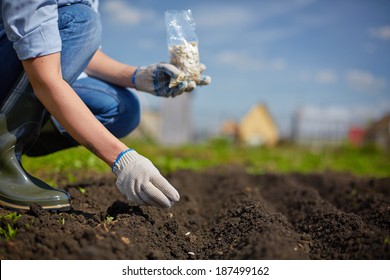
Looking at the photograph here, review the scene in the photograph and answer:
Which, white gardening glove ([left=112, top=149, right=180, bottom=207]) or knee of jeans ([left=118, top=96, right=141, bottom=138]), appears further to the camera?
knee of jeans ([left=118, top=96, right=141, bottom=138])

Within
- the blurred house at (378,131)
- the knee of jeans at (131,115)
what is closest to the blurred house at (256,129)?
the blurred house at (378,131)

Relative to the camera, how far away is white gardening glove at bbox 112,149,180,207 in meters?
1.82

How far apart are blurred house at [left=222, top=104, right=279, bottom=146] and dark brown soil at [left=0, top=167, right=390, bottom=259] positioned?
10.0m

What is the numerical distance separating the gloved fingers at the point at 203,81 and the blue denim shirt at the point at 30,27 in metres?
0.88

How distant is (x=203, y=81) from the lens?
98.0 inches

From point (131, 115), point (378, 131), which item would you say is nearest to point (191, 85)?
point (131, 115)

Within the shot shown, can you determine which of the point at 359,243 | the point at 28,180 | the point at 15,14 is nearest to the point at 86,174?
the point at 28,180

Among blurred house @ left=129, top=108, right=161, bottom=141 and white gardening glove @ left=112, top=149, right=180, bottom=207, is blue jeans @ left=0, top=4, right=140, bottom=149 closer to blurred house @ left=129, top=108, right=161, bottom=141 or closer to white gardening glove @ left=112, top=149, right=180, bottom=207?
white gardening glove @ left=112, top=149, right=180, bottom=207

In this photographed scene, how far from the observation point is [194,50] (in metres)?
2.41

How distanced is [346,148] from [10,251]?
31.1ft

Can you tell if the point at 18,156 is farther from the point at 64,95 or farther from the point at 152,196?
the point at 152,196

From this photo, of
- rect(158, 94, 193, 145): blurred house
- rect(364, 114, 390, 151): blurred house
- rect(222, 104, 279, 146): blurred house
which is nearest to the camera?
rect(158, 94, 193, 145): blurred house

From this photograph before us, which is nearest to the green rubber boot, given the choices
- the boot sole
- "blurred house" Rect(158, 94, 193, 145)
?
the boot sole
